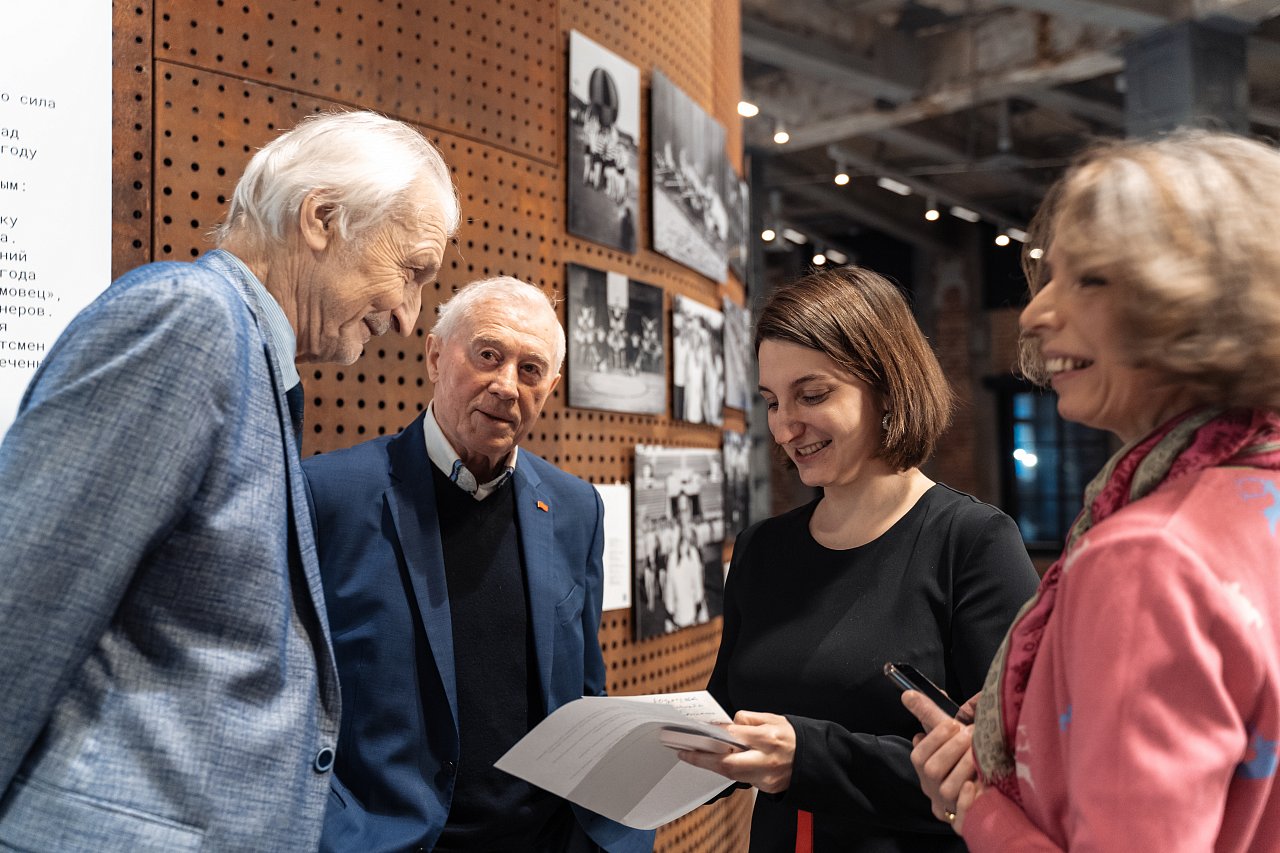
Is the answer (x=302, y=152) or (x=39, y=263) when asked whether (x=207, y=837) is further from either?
(x=39, y=263)

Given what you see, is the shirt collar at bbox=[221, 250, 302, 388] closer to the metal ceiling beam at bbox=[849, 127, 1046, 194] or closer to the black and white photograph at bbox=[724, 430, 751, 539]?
the black and white photograph at bbox=[724, 430, 751, 539]

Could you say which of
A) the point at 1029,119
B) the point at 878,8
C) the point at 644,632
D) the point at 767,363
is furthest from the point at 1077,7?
the point at 767,363

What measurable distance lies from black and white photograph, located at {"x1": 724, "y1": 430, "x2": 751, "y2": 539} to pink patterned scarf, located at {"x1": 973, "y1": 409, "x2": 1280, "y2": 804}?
3345mm

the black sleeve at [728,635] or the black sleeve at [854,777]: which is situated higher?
the black sleeve at [728,635]

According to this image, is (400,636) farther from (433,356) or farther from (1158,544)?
(1158,544)

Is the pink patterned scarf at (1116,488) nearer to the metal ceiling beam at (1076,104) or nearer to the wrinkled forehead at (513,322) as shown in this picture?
the wrinkled forehead at (513,322)

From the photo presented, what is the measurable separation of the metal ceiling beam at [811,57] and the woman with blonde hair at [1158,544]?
8.85 meters

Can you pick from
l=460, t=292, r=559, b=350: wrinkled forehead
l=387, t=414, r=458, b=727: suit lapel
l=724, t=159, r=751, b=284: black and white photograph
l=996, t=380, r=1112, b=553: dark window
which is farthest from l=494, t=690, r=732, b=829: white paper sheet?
l=996, t=380, r=1112, b=553: dark window

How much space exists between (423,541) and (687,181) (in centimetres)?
233

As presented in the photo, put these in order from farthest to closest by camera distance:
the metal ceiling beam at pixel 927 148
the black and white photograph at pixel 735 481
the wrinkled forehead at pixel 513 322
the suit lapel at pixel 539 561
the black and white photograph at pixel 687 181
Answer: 1. the metal ceiling beam at pixel 927 148
2. the black and white photograph at pixel 735 481
3. the black and white photograph at pixel 687 181
4. the wrinkled forehead at pixel 513 322
5. the suit lapel at pixel 539 561

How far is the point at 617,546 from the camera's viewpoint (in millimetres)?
3545

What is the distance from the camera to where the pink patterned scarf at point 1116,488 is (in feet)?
3.14

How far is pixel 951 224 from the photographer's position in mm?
16750

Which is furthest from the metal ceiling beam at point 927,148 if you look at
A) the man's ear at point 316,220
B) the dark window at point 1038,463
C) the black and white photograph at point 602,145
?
the man's ear at point 316,220
